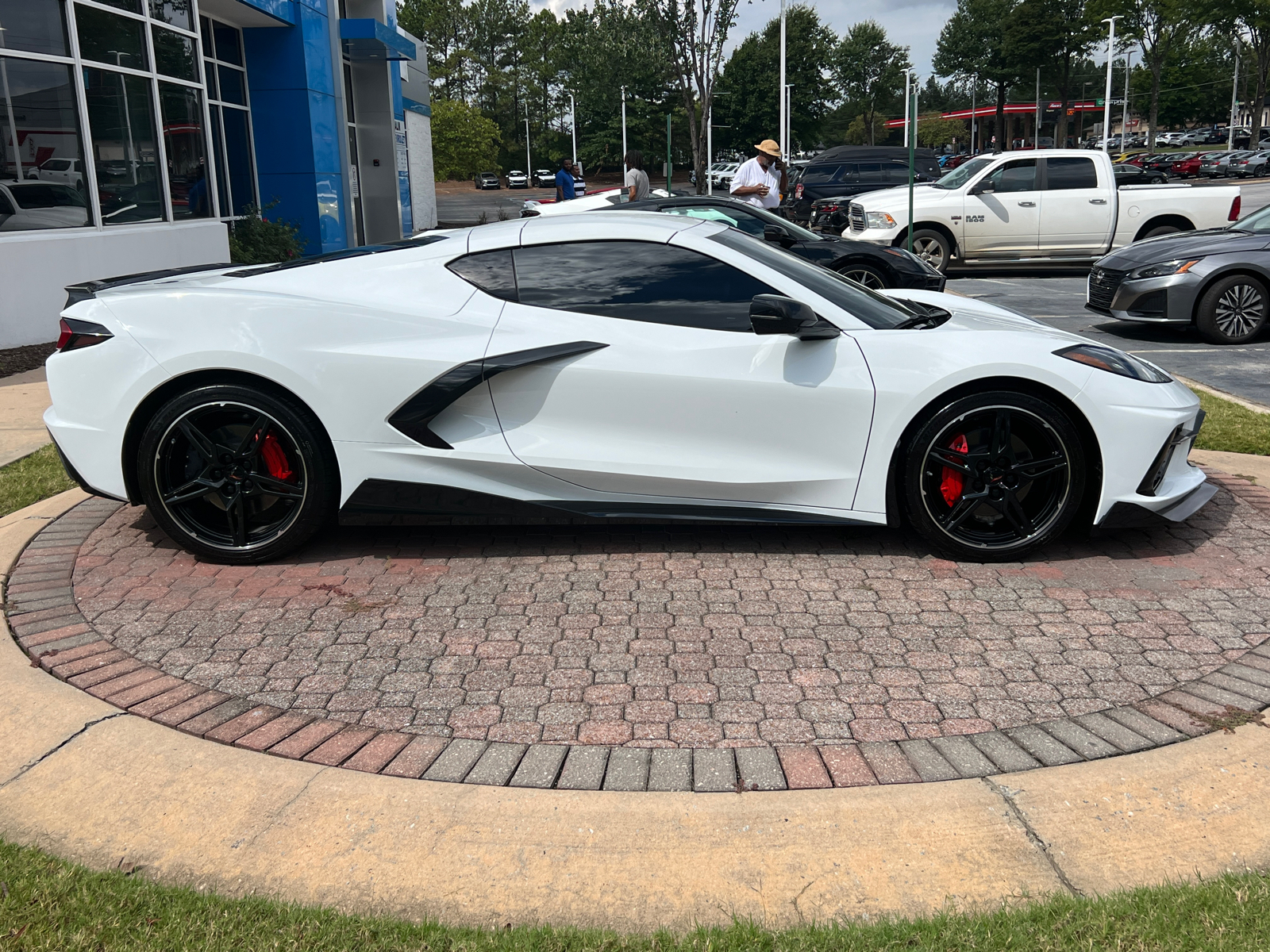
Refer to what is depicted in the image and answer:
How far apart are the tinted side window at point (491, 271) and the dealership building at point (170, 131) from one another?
307 inches

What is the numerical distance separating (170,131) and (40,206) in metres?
3.47

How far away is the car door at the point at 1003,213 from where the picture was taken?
16.2m

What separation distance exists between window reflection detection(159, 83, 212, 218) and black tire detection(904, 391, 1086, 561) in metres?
12.4

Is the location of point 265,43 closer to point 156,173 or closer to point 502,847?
point 156,173

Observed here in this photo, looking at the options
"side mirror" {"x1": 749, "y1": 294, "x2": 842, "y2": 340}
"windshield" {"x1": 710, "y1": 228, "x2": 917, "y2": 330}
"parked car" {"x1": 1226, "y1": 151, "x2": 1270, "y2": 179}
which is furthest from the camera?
"parked car" {"x1": 1226, "y1": 151, "x2": 1270, "y2": 179}

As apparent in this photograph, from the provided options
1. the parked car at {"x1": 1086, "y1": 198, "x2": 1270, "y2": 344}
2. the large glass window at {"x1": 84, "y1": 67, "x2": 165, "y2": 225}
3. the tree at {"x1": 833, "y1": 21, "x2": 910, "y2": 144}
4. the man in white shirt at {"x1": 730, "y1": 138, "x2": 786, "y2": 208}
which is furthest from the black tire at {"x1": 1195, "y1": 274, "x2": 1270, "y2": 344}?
the tree at {"x1": 833, "y1": 21, "x2": 910, "y2": 144}

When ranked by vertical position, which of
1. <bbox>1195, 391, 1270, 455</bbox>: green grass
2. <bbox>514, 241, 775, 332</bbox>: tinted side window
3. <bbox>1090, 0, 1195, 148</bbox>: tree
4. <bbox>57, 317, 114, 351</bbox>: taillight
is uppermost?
<bbox>1090, 0, 1195, 148</bbox>: tree

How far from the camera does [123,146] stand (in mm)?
12836

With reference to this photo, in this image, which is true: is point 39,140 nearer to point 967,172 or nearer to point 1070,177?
Answer: point 967,172

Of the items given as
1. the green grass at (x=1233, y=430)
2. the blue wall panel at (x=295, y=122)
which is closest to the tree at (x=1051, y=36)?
the blue wall panel at (x=295, y=122)

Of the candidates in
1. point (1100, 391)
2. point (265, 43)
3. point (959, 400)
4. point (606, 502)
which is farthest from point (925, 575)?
point (265, 43)

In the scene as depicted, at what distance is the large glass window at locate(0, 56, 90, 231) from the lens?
1081cm

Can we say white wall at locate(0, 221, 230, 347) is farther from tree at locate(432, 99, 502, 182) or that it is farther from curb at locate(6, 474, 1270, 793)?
tree at locate(432, 99, 502, 182)

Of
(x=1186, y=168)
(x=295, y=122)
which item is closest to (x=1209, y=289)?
(x=295, y=122)
